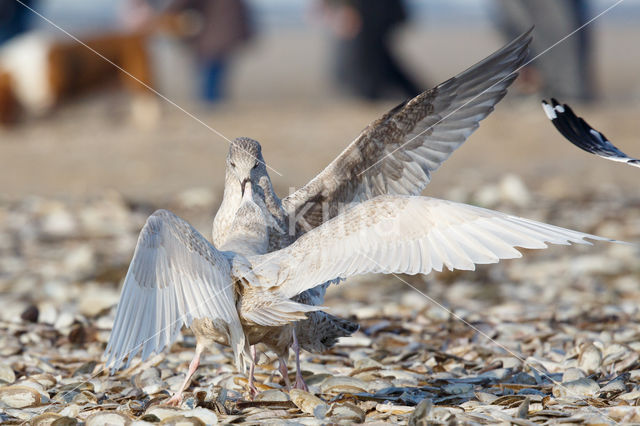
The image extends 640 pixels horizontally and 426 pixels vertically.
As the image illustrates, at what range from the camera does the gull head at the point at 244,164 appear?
3751 millimetres

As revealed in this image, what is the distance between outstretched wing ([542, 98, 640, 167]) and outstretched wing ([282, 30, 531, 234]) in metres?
0.24

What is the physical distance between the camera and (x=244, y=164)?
375 centimetres

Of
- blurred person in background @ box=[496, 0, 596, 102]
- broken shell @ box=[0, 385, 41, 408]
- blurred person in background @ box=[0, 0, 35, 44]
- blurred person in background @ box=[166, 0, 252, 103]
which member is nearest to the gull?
broken shell @ box=[0, 385, 41, 408]

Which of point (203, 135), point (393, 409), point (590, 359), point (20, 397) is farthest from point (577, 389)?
point (203, 135)

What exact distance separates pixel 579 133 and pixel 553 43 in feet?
25.8

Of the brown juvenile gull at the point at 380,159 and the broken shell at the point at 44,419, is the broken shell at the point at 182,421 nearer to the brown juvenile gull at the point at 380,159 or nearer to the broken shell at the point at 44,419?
the broken shell at the point at 44,419

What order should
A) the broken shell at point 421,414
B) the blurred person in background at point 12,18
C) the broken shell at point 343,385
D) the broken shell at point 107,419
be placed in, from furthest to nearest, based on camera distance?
1. the blurred person in background at point 12,18
2. the broken shell at point 343,385
3. the broken shell at point 107,419
4. the broken shell at point 421,414

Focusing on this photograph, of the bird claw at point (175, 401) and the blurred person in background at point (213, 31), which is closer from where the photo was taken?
the bird claw at point (175, 401)

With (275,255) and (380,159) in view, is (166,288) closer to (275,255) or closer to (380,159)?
(275,255)

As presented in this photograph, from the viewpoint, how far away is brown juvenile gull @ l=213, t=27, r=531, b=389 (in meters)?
3.78

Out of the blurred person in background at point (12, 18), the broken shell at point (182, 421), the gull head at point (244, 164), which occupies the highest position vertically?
the blurred person in background at point (12, 18)

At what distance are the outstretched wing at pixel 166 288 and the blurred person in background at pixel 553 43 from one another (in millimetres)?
8884

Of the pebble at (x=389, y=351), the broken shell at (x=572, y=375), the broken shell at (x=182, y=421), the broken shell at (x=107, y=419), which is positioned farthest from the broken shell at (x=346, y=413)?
the broken shell at (x=572, y=375)

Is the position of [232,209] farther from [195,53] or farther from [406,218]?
[195,53]
